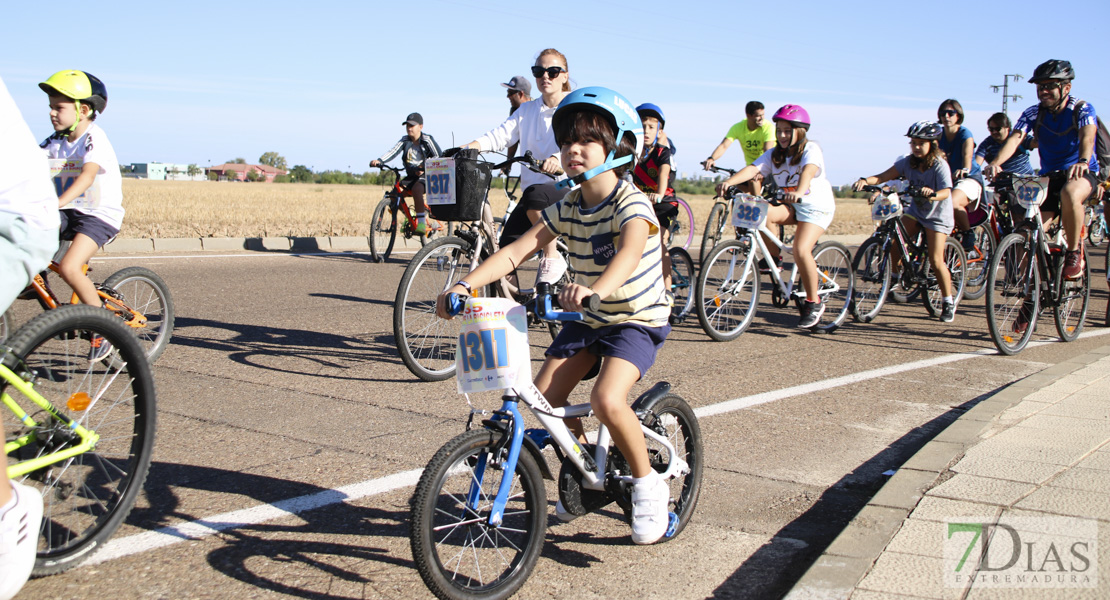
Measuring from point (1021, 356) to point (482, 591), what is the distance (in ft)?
20.6

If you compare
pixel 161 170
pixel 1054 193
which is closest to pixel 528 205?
pixel 1054 193

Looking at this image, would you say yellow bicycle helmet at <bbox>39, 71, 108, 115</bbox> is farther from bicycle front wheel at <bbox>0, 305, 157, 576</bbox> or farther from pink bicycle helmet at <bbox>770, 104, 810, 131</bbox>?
pink bicycle helmet at <bbox>770, 104, 810, 131</bbox>

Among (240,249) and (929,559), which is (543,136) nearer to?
(929,559)

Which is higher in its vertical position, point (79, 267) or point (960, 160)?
point (960, 160)

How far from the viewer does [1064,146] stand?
8680 millimetres

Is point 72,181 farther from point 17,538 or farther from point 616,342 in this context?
point 616,342

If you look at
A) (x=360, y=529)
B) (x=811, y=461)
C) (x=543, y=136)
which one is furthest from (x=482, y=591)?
(x=543, y=136)

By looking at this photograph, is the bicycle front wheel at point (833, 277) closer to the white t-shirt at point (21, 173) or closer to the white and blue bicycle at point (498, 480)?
the white and blue bicycle at point (498, 480)

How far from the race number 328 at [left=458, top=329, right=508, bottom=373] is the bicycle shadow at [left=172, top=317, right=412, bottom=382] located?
333 cm

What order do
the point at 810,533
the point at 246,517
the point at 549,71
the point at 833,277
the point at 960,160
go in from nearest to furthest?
the point at 246,517, the point at 810,533, the point at 549,71, the point at 833,277, the point at 960,160

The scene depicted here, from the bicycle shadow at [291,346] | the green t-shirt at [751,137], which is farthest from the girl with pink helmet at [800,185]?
the green t-shirt at [751,137]

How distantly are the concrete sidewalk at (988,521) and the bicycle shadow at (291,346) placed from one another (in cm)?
343

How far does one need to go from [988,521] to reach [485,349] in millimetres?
2036

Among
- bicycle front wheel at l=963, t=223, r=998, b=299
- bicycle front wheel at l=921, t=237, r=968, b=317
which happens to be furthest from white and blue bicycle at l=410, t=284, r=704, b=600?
bicycle front wheel at l=963, t=223, r=998, b=299
